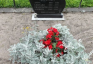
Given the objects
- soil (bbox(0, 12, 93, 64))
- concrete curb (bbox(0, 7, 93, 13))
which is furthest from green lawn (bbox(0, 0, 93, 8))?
soil (bbox(0, 12, 93, 64))

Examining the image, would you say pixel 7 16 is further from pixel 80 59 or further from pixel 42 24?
pixel 80 59

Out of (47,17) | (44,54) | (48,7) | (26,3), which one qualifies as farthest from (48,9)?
(44,54)

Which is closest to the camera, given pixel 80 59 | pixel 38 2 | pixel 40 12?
pixel 80 59

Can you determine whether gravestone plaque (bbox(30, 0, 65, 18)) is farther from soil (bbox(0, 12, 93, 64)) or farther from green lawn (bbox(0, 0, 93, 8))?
green lawn (bbox(0, 0, 93, 8))

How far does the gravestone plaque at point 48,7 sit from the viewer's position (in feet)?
11.9

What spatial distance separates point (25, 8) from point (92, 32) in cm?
260

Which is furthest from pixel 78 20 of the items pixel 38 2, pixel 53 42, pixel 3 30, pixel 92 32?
pixel 3 30

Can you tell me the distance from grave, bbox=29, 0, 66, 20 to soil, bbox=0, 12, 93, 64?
0.25 m

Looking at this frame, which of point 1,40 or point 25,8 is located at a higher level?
point 25,8

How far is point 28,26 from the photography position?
3.56 meters

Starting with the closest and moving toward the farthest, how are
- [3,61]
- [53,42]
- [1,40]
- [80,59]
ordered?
[80,59] < [53,42] < [3,61] < [1,40]

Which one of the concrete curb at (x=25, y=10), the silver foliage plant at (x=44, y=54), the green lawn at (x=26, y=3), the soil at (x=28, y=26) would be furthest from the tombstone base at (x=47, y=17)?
the silver foliage plant at (x=44, y=54)

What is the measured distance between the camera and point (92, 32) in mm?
3391

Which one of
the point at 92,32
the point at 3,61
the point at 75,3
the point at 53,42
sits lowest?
the point at 3,61
